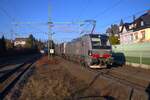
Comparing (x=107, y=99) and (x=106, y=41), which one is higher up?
(x=106, y=41)

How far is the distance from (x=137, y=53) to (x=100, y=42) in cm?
518

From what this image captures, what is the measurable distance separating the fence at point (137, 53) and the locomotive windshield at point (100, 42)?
3.63 m

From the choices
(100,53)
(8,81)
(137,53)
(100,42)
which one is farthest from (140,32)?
(8,81)

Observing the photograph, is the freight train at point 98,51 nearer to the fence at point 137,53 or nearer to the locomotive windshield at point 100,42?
the locomotive windshield at point 100,42

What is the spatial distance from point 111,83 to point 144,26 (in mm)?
33147

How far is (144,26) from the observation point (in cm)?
4456

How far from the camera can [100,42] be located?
2358 cm

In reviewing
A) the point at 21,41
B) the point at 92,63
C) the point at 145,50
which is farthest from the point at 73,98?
the point at 21,41

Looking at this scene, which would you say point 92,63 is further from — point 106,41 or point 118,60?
point 118,60

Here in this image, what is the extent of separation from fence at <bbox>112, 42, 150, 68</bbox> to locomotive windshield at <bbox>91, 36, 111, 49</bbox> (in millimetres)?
3632

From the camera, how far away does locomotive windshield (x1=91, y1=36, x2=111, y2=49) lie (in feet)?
76.0

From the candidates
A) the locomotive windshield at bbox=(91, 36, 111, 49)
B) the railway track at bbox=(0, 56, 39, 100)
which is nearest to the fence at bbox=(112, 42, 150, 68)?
the locomotive windshield at bbox=(91, 36, 111, 49)

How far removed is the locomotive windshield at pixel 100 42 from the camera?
76.0 ft

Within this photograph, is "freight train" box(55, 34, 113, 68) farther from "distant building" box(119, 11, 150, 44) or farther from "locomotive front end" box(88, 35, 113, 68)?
"distant building" box(119, 11, 150, 44)
